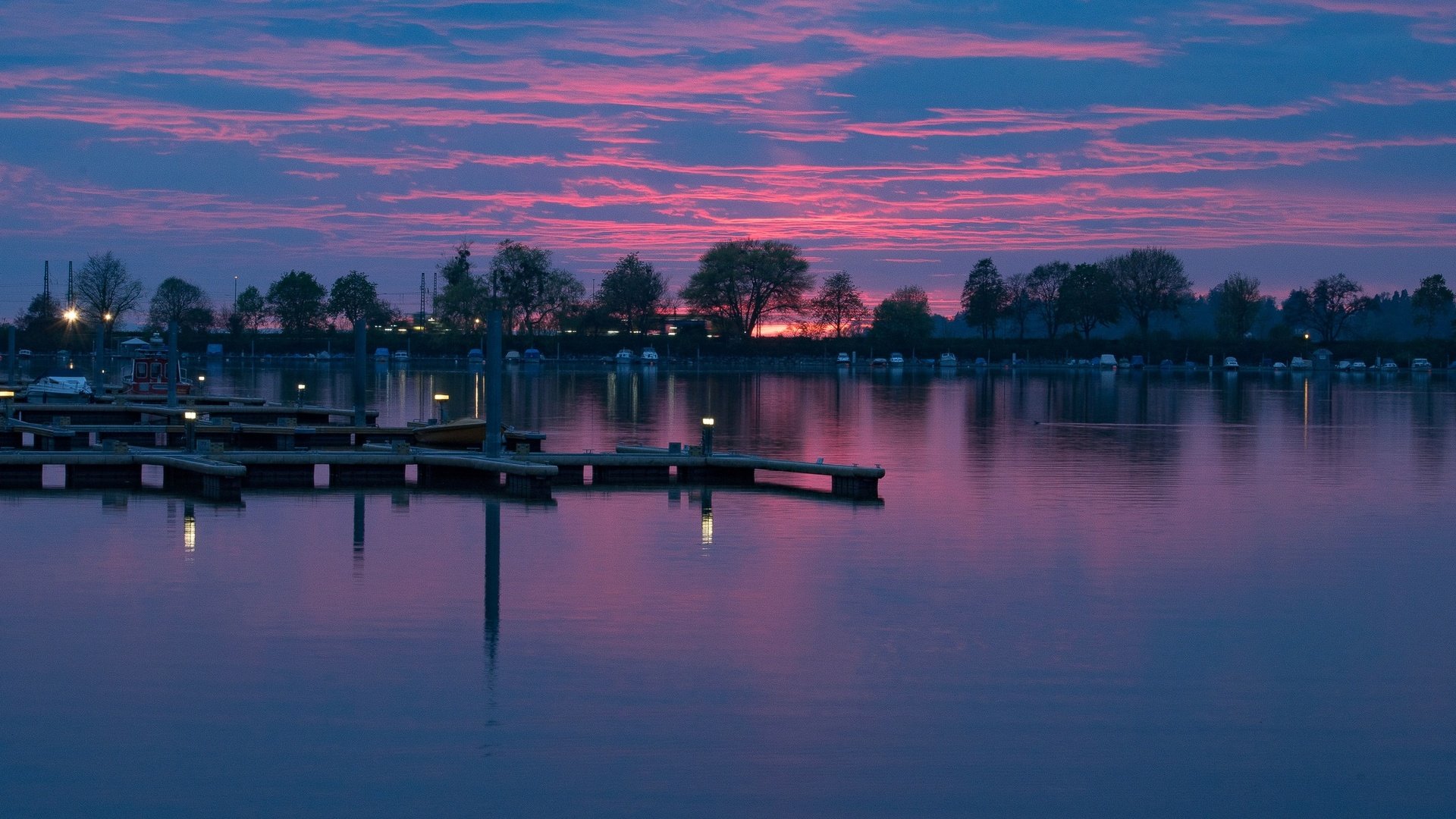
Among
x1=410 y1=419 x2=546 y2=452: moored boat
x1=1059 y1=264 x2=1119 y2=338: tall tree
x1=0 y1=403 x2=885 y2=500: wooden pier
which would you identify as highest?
x1=1059 y1=264 x2=1119 y2=338: tall tree

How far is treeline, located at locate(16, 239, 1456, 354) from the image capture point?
172 metres

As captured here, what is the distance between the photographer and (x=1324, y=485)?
3581cm

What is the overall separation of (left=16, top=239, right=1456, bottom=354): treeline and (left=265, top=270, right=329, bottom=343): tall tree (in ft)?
0.46

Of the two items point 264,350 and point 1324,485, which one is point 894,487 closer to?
point 1324,485

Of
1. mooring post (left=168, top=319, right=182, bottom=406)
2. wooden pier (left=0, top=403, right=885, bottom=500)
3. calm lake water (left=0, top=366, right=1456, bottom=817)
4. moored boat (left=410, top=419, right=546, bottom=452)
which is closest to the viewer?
calm lake water (left=0, top=366, right=1456, bottom=817)

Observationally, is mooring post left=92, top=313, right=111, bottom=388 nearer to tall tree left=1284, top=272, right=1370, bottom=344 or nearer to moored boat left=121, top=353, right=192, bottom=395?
moored boat left=121, top=353, right=192, bottom=395

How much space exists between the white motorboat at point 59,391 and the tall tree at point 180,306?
13072 cm

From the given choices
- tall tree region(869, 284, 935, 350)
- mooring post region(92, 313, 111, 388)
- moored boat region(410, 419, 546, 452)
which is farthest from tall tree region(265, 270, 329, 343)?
moored boat region(410, 419, 546, 452)

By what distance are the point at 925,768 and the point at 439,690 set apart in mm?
4975

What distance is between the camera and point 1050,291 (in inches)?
7042

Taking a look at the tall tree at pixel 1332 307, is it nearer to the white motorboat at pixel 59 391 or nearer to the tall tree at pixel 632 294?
the tall tree at pixel 632 294

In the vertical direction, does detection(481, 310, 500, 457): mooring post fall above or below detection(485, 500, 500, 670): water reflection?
above

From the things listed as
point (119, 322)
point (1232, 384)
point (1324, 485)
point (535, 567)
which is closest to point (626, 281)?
point (119, 322)

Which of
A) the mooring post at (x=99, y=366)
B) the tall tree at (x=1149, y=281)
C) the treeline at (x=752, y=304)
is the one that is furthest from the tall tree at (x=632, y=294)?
the mooring post at (x=99, y=366)
